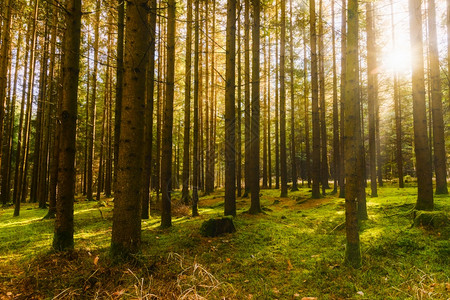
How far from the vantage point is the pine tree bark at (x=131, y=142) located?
3.60 meters

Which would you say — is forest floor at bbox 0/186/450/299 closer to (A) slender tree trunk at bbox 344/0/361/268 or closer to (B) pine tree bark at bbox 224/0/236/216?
(A) slender tree trunk at bbox 344/0/361/268

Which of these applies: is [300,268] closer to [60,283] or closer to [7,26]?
[60,283]

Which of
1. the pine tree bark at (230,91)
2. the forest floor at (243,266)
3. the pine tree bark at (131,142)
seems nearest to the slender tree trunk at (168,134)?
the forest floor at (243,266)

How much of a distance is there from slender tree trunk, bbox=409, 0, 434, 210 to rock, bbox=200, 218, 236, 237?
18.6 ft

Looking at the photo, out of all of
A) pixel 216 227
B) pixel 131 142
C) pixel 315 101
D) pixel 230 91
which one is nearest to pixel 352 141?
pixel 131 142

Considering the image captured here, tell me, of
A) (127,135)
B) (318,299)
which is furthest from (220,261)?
(127,135)

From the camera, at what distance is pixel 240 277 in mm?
3822

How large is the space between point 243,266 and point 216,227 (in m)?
2.00

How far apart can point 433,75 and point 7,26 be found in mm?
17679

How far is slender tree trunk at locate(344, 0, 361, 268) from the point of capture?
3.83 m

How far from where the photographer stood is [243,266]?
4.28 metres

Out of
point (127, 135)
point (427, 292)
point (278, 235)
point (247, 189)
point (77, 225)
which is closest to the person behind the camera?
point (427, 292)

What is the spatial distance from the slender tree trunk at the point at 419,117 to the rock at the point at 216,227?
567 centimetres

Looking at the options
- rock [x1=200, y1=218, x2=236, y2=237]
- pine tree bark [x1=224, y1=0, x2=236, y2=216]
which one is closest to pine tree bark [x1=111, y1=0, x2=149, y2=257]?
rock [x1=200, y1=218, x2=236, y2=237]
